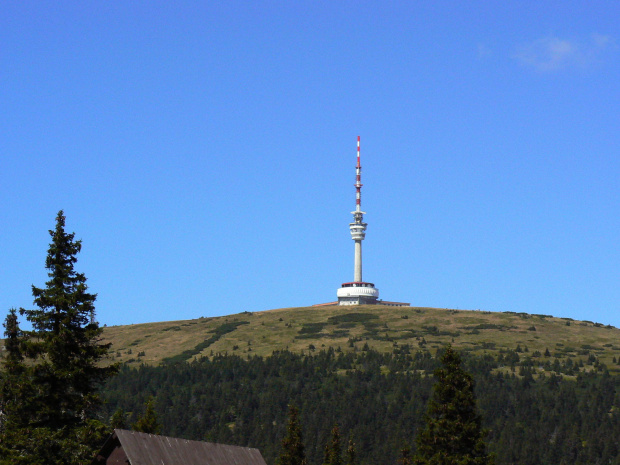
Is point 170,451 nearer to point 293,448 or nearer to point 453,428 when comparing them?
point 453,428

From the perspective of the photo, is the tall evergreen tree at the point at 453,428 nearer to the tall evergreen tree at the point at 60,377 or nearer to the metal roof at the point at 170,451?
the metal roof at the point at 170,451

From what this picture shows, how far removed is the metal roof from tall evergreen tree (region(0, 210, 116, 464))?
415 centimetres

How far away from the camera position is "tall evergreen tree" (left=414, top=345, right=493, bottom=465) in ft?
194

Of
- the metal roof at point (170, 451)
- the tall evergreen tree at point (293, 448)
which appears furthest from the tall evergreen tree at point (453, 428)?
the tall evergreen tree at point (293, 448)

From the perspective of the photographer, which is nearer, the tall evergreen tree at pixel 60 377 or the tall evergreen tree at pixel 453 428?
the tall evergreen tree at pixel 60 377

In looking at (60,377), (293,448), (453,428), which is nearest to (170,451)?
(60,377)

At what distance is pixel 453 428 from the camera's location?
2335 inches

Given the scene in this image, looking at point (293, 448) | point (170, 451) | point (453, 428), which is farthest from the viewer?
point (293, 448)

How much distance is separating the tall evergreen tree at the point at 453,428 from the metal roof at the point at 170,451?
39.8 feet

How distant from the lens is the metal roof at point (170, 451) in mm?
47219

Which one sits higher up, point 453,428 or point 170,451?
point 453,428

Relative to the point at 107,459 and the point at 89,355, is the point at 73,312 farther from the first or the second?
the point at 107,459

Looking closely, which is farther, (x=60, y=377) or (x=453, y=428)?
(x=453, y=428)

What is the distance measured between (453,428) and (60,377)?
2324 centimetres
